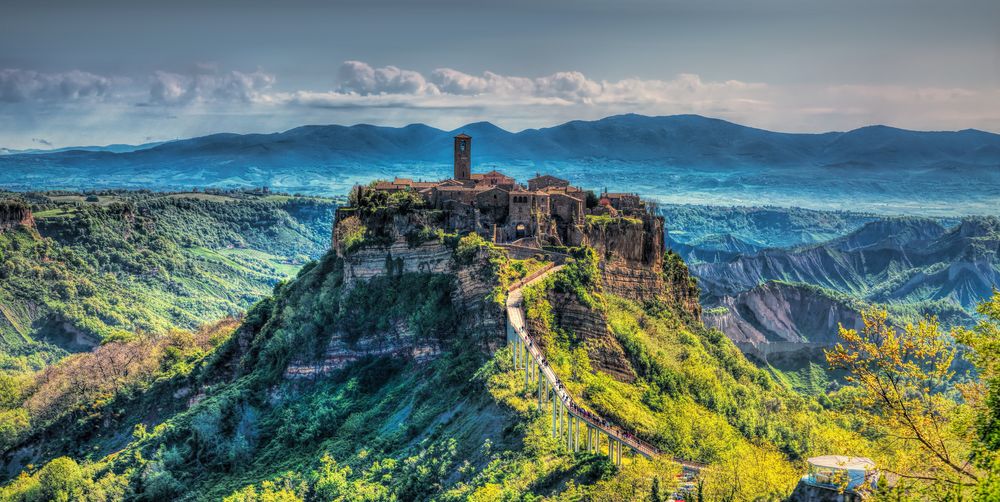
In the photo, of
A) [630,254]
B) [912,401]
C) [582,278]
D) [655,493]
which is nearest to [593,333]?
[582,278]

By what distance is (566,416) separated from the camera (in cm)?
6019

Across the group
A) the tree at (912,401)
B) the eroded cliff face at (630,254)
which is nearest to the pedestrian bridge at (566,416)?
the eroded cliff face at (630,254)

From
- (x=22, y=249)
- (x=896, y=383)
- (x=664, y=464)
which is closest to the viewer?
(x=896, y=383)

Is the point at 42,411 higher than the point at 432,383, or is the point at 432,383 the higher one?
the point at 432,383

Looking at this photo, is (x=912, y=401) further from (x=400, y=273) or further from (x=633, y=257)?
(x=633, y=257)

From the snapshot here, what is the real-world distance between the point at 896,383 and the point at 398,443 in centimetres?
4424

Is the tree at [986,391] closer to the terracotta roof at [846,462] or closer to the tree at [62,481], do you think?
the terracotta roof at [846,462]

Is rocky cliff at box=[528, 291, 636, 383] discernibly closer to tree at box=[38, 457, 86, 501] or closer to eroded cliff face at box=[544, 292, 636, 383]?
eroded cliff face at box=[544, 292, 636, 383]

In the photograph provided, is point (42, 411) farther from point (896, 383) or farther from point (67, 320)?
point (896, 383)

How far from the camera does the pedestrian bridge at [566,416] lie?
58.3 m

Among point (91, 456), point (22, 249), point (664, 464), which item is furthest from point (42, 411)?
point (22, 249)

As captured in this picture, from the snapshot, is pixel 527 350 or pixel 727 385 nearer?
pixel 527 350

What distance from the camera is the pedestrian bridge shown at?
58312 millimetres

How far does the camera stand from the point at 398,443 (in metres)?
72.4
